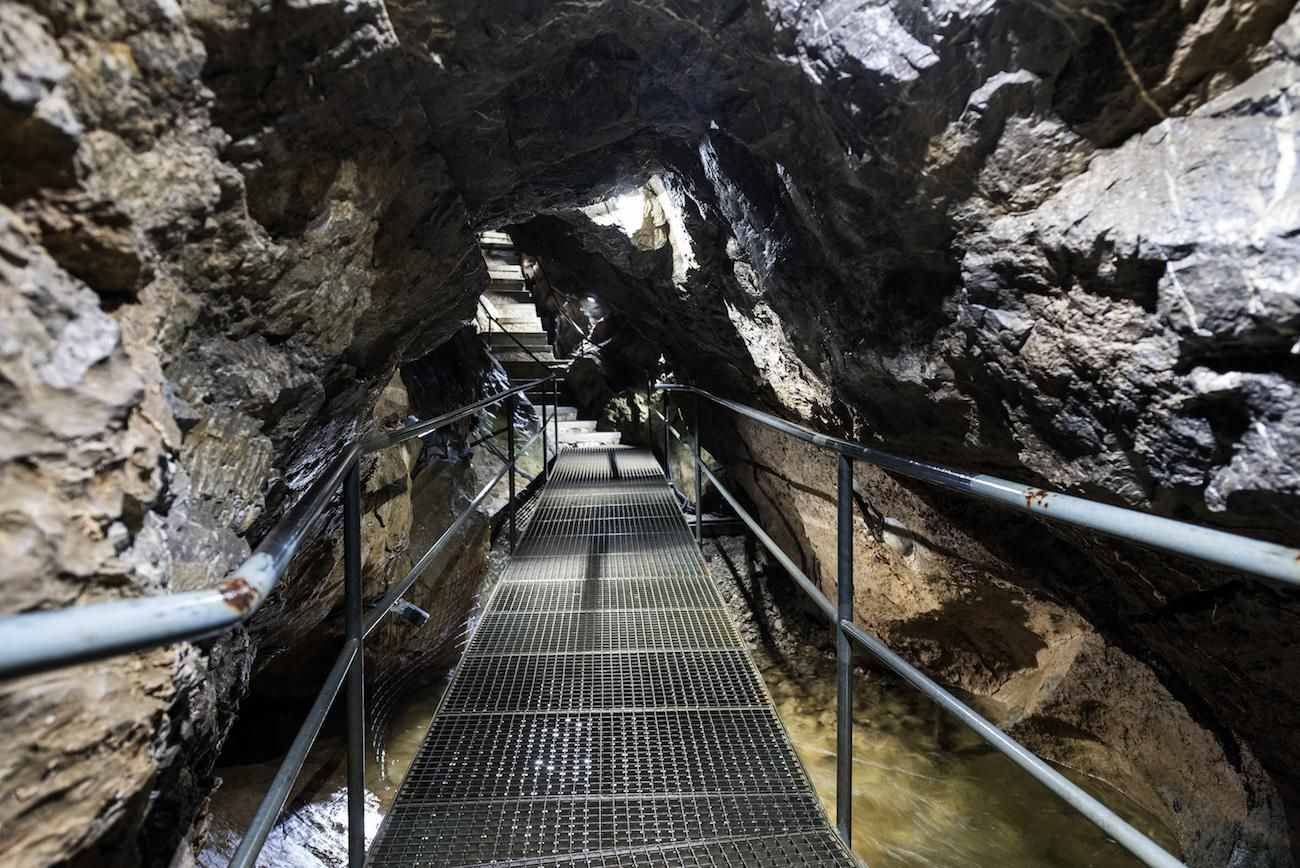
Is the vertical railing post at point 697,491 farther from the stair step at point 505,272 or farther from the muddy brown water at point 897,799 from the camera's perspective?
the stair step at point 505,272

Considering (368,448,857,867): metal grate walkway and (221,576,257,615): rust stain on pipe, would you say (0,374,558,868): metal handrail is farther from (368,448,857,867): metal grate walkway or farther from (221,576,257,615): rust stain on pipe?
(368,448,857,867): metal grate walkway

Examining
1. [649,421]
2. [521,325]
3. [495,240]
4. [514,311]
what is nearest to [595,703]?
[649,421]

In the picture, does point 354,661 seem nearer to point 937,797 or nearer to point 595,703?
point 595,703

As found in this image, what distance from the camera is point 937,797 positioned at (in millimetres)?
3332

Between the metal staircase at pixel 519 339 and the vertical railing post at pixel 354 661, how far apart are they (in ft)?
27.0

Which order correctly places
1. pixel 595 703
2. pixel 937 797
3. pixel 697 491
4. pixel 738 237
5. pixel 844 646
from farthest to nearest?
1. pixel 697 491
2. pixel 937 797
3. pixel 738 237
4. pixel 595 703
5. pixel 844 646

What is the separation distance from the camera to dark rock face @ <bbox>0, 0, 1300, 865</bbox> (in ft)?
2.96

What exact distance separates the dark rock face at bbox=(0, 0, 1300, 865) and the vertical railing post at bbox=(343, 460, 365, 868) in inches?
8.3

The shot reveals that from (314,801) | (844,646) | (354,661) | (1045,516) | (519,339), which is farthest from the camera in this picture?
(519,339)

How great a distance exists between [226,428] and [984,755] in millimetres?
3982

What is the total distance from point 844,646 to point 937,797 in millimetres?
2179

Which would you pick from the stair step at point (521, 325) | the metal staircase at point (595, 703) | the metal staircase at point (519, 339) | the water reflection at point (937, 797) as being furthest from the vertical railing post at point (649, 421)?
the metal staircase at point (595, 703)

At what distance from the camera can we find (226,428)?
1.39 m

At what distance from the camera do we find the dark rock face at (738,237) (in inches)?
35.5
